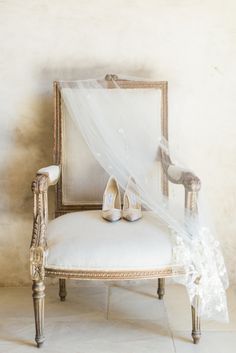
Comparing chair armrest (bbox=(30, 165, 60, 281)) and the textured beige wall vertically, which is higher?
the textured beige wall

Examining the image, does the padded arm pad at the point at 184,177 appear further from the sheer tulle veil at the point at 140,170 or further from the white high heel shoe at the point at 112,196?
the white high heel shoe at the point at 112,196

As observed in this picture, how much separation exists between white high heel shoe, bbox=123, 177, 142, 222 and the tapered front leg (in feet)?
1.60

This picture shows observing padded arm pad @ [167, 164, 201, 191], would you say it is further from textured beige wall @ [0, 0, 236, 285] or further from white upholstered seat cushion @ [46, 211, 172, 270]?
textured beige wall @ [0, 0, 236, 285]

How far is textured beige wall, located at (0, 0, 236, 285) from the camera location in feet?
8.02

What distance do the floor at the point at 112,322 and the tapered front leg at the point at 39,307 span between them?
5 cm

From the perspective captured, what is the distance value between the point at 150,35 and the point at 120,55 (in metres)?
0.21

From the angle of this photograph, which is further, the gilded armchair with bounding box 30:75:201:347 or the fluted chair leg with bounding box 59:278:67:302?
the fluted chair leg with bounding box 59:278:67:302

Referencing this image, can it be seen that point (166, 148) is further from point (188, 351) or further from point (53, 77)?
point (188, 351)

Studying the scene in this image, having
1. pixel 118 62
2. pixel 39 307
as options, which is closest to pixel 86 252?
pixel 39 307

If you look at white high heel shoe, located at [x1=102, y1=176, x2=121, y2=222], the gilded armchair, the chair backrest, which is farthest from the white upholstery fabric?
white high heel shoe, located at [x1=102, y1=176, x2=121, y2=222]

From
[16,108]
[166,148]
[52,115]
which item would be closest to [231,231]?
[166,148]

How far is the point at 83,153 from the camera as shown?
7.48ft

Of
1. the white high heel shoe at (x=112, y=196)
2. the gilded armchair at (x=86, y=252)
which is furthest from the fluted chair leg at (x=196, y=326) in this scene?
the white high heel shoe at (x=112, y=196)

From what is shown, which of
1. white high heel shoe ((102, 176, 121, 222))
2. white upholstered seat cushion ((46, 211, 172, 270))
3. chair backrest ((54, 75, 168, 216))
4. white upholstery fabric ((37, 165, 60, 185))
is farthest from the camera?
chair backrest ((54, 75, 168, 216))
